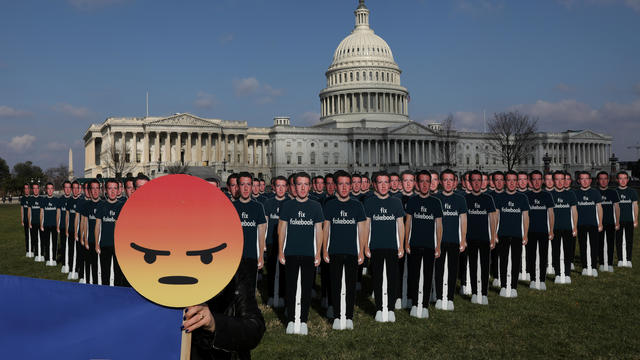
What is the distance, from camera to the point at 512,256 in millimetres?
10938

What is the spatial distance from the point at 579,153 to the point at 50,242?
140m

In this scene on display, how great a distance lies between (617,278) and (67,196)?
16396 mm

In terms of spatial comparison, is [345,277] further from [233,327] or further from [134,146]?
[134,146]

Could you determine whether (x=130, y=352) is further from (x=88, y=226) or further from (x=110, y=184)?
(x=88, y=226)

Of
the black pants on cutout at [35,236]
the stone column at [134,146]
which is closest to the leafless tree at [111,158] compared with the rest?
the stone column at [134,146]

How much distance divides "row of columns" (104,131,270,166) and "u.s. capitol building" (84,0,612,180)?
20 cm

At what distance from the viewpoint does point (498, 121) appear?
78.4 metres

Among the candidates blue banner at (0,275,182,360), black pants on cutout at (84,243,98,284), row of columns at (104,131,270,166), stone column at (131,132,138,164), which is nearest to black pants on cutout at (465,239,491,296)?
black pants on cutout at (84,243,98,284)

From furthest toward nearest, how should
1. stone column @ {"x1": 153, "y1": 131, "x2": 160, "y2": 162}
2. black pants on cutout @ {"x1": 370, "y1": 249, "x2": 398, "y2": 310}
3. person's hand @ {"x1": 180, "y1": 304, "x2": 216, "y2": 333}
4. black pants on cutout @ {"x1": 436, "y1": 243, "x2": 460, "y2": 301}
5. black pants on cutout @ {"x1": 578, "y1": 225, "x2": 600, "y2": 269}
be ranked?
1. stone column @ {"x1": 153, "y1": 131, "x2": 160, "y2": 162}
2. black pants on cutout @ {"x1": 578, "y1": 225, "x2": 600, "y2": 269}
3. black pants on cutout @ {"x1": 436, "y1": 243, "x2": 460, "y2": 301}
4. black pants on cutout @ {"x1": 370, "y1": 249, "x2": 398, "y2": 310}
5. person's hand @ {"x1": 180, "y1": 304, "x2": 216, "y2": 333}

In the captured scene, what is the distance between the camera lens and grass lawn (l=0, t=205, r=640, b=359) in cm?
749

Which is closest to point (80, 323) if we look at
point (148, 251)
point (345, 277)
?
point (148, 251)

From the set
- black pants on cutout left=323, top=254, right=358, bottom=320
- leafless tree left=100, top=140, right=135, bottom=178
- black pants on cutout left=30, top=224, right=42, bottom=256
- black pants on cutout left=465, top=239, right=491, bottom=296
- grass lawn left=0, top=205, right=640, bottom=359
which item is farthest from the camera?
leafless tree left=100, top=140, right=135, bottom=178

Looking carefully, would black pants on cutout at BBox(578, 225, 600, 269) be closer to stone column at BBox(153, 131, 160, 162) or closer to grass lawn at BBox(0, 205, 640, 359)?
grass lawn at BBox(0, 205, 640, 359)

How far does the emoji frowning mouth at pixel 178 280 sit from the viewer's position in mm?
1885
